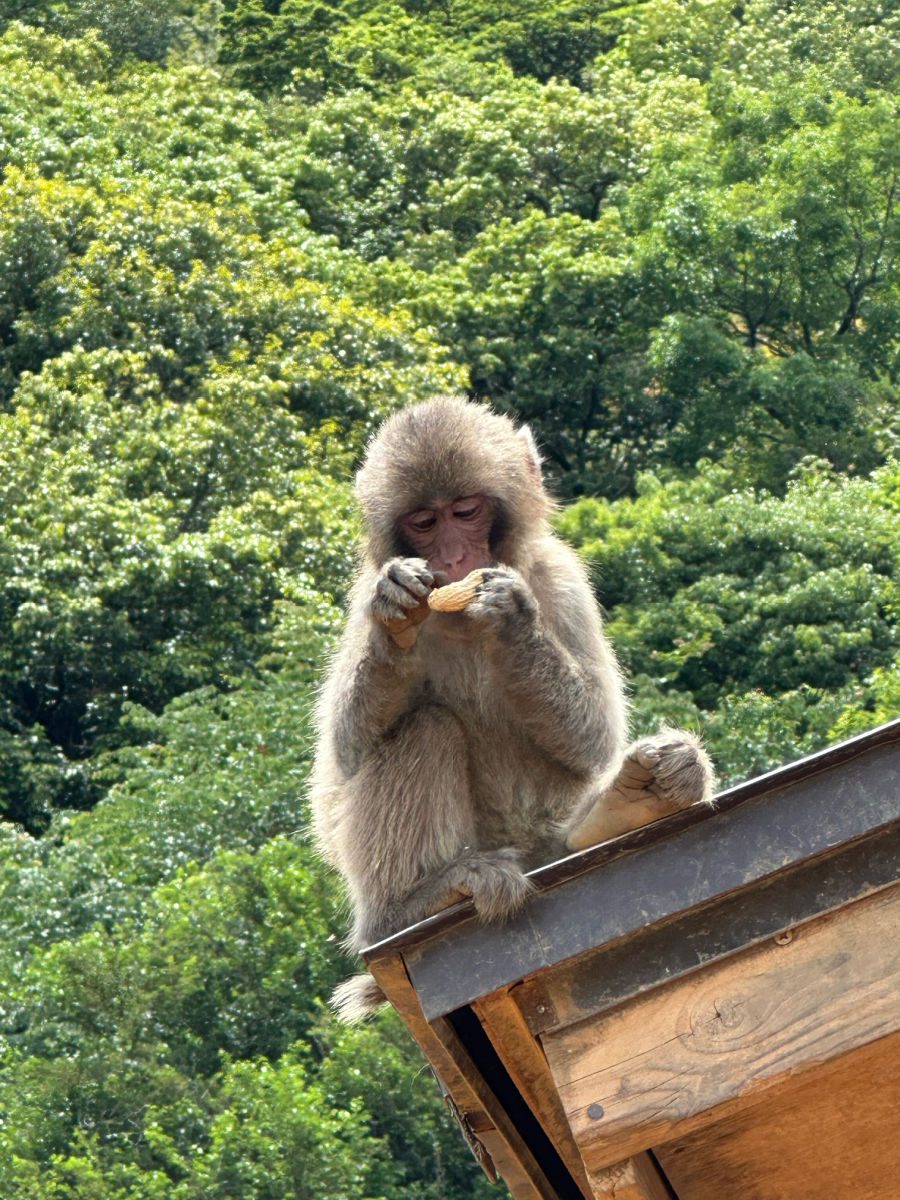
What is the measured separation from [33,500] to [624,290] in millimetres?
13293

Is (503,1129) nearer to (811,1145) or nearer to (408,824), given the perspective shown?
(811,1145)

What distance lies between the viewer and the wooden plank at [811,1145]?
4.11m

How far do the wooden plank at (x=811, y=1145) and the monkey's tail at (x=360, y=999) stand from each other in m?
1.06

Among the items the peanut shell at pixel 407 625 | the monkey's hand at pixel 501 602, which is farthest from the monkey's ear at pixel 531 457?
the peanut shell at pixel 407 625

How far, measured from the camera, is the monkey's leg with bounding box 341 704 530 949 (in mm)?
5219

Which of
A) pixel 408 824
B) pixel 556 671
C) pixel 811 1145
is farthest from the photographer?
pixel 556 671

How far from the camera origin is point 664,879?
3.87 m

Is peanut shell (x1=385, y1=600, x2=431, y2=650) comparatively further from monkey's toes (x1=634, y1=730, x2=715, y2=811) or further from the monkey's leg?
monkey's toes (x1=634, y1=730, x2=715, y2=811)

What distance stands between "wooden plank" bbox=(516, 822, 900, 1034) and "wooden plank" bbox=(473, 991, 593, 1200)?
101mm

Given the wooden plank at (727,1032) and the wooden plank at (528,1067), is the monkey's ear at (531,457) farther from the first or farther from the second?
the wooden plank at (727,1032)

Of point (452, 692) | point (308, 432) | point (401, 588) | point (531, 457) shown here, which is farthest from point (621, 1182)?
point (308, 432)

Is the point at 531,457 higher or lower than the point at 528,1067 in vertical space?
higher

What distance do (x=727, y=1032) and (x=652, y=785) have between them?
0.91 meters

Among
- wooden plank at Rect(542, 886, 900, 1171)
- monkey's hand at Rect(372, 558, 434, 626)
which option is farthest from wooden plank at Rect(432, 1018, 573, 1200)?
monkey's hand at Rect(372, 558, 434, 626)
